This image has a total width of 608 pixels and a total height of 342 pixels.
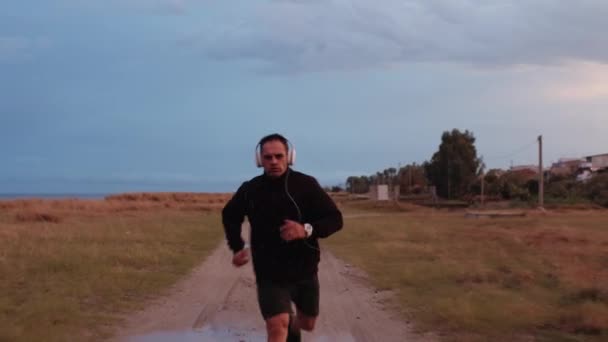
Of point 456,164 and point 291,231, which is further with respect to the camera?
point 456,164

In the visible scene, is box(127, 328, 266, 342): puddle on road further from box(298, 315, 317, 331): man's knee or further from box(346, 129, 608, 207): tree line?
box(346, 129, 608, 207): tree line

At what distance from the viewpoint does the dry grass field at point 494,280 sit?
10172 mm

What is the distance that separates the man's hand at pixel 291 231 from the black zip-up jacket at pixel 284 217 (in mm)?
168

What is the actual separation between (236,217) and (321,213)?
0.68 meters

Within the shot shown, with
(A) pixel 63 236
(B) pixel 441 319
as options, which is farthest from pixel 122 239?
(B) pixel 441 319

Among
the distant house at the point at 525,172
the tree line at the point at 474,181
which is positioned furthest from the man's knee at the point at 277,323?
the distant house at the point at 525,172

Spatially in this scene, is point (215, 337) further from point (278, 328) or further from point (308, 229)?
point (308, 229)

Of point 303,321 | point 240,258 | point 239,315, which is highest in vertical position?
point 240,258

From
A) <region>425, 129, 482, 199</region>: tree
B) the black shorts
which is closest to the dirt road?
the black shorts

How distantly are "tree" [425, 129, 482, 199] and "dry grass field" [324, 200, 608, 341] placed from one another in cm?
6546

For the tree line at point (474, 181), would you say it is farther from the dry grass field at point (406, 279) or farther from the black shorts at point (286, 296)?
the black shorts at point (286, 296)

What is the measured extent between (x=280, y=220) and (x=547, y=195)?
77.5 metres

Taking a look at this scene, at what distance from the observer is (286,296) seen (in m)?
6.00

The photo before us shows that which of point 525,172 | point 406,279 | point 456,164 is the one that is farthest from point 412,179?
point 406,279
